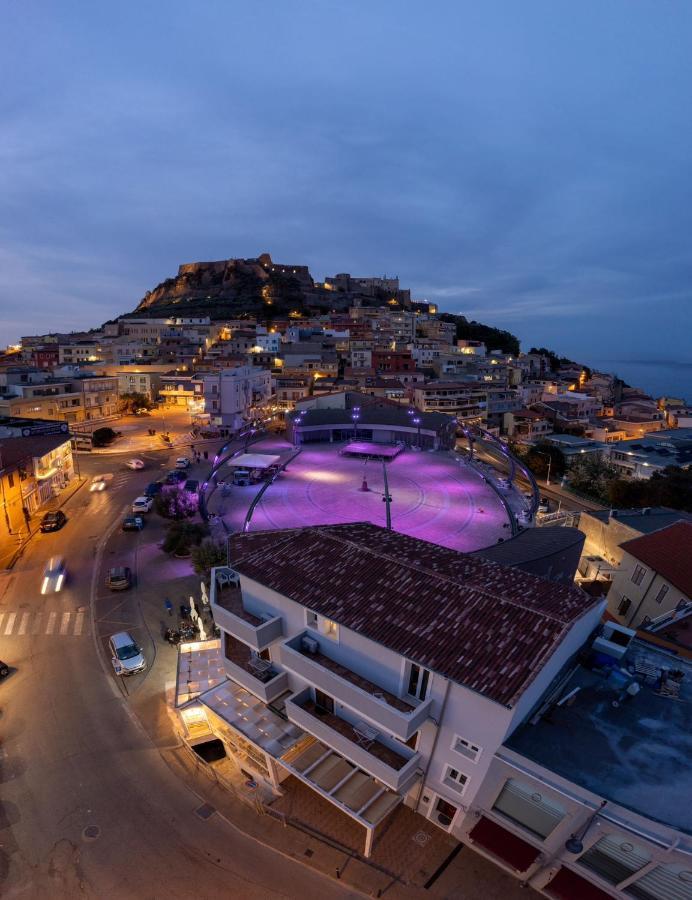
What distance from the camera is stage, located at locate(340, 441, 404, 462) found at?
45966 mm

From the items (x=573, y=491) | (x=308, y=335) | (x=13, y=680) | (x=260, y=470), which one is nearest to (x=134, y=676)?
(x=13, y=680)

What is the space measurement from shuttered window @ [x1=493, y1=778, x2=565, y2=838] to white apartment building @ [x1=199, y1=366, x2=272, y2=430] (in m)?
52.8

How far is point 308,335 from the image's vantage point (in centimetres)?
9356

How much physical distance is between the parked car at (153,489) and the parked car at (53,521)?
20.1 ft

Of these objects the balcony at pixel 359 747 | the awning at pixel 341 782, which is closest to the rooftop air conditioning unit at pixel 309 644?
the balcony at pixel 359 747

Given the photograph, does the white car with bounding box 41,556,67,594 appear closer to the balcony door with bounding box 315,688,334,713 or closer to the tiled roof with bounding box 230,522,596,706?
the tiled roof with bounding box 230,522,596,706

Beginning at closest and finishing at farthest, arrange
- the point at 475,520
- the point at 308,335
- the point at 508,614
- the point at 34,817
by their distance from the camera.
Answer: the point at 508,614 → the point at 34,817 → the point at 475,520 → the point at 308,335

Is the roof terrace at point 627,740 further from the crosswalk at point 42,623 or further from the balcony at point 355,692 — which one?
the crosswalk at point 42,623

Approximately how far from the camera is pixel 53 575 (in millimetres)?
24312

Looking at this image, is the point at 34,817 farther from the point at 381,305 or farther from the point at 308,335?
the point at 381,305

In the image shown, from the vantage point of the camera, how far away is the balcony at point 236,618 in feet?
40.5

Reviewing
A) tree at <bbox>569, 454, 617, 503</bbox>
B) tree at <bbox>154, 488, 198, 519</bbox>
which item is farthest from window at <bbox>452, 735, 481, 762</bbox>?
tree at <bbox>569, 454, 617, 503</bbox>

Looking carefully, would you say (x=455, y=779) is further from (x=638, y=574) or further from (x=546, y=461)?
(x=546, y=461)

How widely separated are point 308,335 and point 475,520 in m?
69.9
